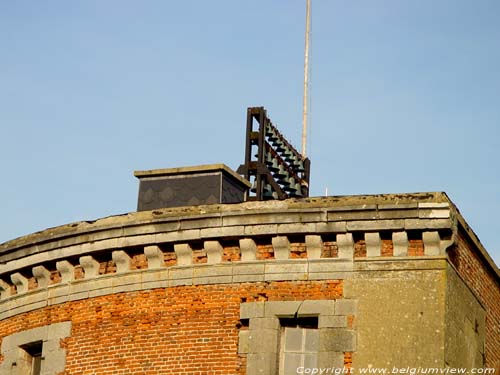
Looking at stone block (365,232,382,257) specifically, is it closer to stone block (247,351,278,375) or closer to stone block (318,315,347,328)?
stone block (318,315,347,328)

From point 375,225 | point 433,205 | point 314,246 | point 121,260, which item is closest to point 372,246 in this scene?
point 375,225

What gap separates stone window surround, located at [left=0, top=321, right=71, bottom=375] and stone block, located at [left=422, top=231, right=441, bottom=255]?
6387 mm

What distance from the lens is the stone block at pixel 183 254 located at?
25391 mm

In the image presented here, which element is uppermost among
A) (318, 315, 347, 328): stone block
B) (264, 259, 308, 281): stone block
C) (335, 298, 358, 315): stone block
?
(264, 259, 308, 281): stone block

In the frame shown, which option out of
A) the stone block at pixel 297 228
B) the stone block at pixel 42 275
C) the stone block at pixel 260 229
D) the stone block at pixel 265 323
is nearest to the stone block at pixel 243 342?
the stone block at pixel 265 323

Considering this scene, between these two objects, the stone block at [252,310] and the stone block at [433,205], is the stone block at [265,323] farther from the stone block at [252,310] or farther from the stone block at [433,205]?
the stone block at [433,205]

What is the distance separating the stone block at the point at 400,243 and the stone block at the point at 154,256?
3974 millimetres

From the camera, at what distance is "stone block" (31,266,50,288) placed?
2703 cm

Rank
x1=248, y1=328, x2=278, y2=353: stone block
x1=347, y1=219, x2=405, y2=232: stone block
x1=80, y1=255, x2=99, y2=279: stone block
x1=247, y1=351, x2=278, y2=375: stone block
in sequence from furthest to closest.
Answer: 1. x1=80, y1=255, x2=99, y2=279: stone block
2. x1=248, y1=328, x2=278, y2=353: stone block
3. x1=247, y1=351, x2=278, y2=375: stone block
4. x1=347, y1=219, x2=405, y2=232: stone block

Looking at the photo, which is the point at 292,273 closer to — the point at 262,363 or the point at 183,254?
the point at 262,363

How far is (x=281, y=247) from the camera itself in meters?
24.8

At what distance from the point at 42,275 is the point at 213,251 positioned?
3.58 meters

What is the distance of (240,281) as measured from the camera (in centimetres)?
2491

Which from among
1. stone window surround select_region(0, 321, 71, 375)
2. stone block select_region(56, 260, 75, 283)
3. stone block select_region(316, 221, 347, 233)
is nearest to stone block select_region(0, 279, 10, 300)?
stone window surround select_region(0, 321, 71, 375)
